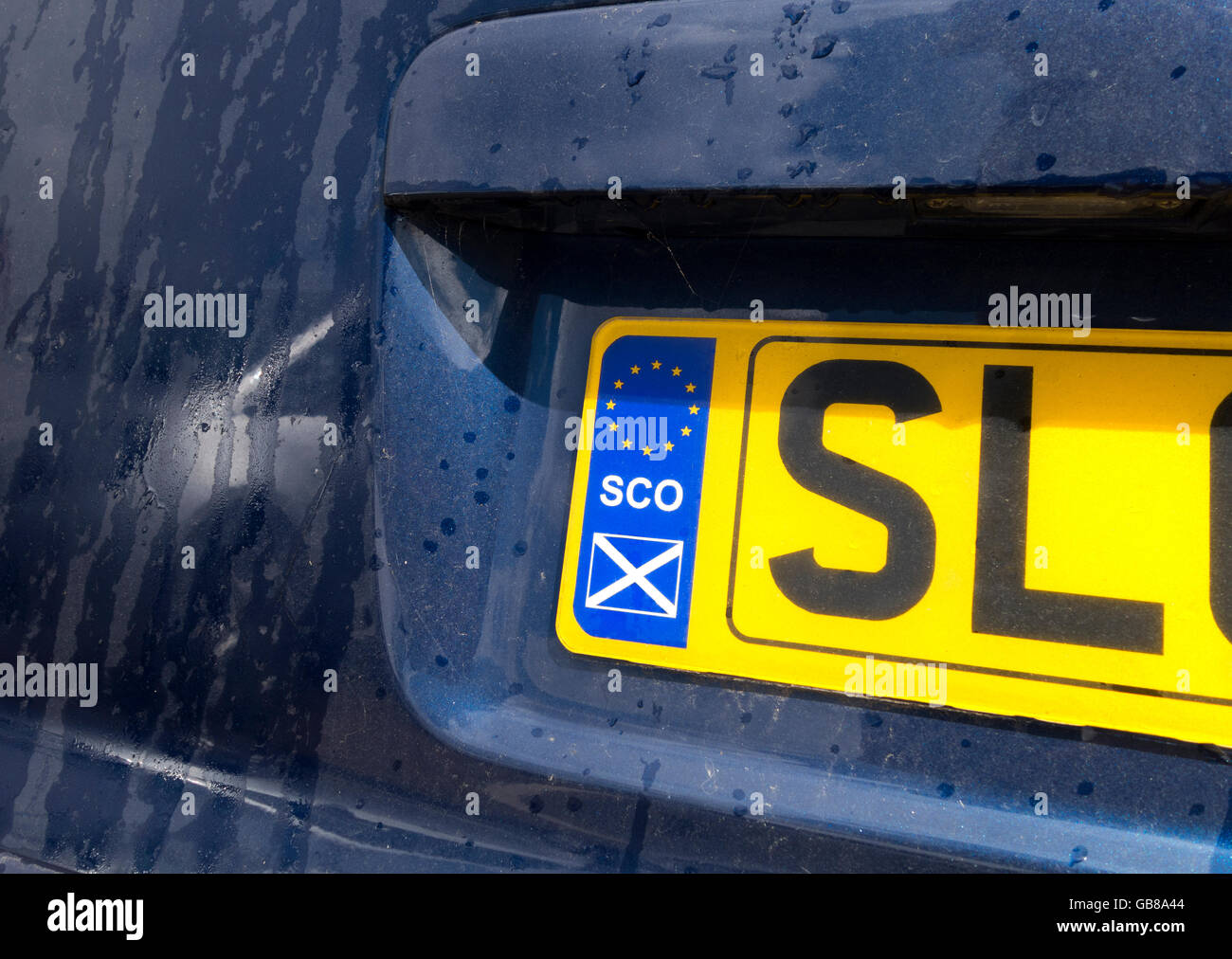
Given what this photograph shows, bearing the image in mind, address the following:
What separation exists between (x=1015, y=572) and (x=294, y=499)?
2.91 feet

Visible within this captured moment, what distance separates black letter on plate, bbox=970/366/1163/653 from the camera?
915mm

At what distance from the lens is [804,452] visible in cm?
102

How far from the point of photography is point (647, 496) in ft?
3.50

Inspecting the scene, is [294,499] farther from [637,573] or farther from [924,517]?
[924,517]

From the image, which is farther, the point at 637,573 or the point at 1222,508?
the point at 637,573

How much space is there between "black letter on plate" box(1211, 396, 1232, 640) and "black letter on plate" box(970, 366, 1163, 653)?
0.21 ft

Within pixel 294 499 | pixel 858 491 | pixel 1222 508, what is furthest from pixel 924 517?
pixel 294 499

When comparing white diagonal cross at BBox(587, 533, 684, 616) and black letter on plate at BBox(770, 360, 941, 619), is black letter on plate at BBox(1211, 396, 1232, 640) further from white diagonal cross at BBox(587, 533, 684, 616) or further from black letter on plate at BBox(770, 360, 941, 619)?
white diagonal cross at BBox(587, 533, 684, 616)

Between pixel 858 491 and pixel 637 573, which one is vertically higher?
pixel 858 491

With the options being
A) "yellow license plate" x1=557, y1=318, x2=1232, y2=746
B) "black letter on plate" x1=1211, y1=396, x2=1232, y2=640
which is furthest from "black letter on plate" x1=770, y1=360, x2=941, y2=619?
"black letter on plate" x1=1211, y1=396, x2=1232, y2=640

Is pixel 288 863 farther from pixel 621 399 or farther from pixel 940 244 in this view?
pixel 940 244

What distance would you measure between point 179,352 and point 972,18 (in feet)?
3.44
